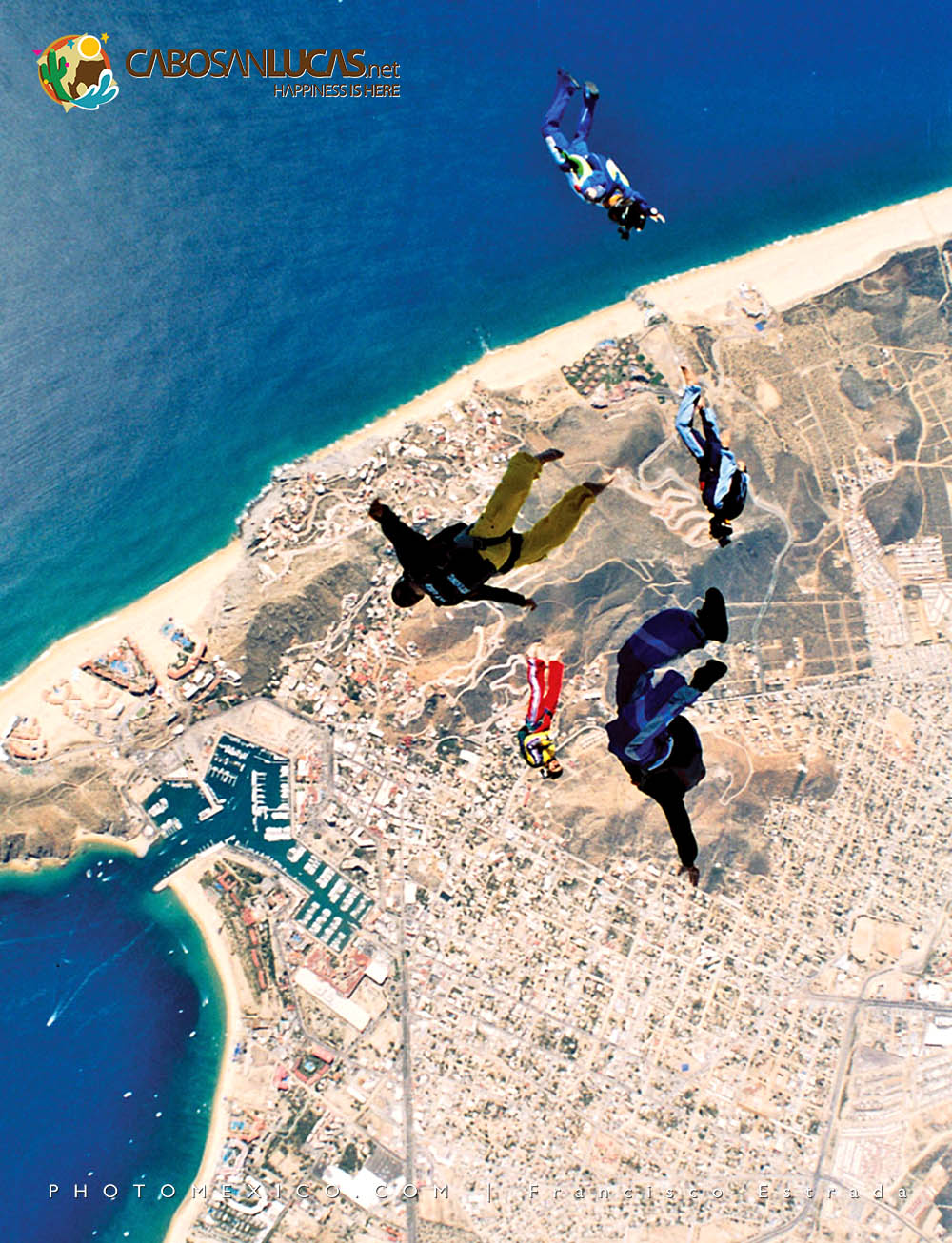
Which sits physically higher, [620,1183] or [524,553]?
[524,553]

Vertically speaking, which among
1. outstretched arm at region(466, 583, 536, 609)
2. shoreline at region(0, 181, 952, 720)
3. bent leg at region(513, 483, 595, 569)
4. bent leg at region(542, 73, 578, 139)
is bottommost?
outstretched arm at region(466, 583, 536, 609)

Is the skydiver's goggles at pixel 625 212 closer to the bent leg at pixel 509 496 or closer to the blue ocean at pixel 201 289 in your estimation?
the blue ocean at pixel 201 289

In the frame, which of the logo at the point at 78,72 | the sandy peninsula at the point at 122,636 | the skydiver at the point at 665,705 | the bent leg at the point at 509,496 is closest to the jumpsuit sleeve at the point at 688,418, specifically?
the skydiver at the point at 665,705

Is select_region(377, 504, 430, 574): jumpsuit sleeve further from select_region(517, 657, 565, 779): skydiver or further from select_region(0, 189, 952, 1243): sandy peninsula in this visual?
select_region(0, 189, 952, 1243): sandy peninsula

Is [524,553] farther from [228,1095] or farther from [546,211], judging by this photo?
[228,1095]

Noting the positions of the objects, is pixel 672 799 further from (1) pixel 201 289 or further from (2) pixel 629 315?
(1) pixel 201 289

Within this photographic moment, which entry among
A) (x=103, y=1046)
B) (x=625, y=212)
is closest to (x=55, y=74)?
(x=625, y=212)

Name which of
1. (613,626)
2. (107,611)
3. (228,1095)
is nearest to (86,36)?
(107,611)

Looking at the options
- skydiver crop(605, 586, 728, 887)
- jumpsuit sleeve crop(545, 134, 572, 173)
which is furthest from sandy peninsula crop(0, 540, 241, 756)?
skydiver crop(605, 586, 728, 887)
